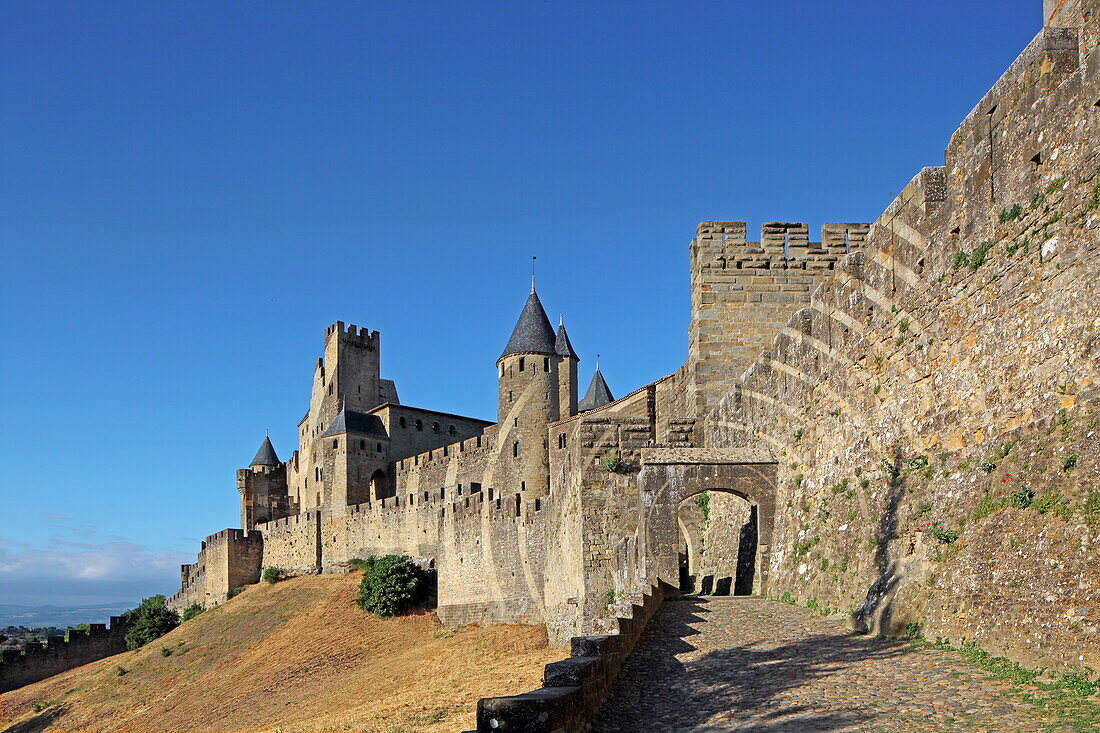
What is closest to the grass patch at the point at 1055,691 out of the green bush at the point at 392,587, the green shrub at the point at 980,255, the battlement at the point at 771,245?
the green shrub at the point at 980,255

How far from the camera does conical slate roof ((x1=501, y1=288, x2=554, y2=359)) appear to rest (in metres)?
48.8

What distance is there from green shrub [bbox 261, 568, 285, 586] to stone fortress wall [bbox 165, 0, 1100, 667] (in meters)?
32.9

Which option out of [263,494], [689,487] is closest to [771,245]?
[689,487]

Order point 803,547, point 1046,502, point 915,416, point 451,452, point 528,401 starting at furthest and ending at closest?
point 451,452 < point 528,401 < point 803,547 < point 915,416 < point 1046,502

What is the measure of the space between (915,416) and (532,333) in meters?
37.2

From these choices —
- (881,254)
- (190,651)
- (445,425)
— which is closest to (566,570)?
(881,254)

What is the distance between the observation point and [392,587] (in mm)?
37375

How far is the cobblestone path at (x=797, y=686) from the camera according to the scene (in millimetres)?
8062

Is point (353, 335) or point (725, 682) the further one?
point (353, 335)

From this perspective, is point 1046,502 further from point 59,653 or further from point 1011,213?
point 59,653

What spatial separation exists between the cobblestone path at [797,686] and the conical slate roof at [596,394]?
1715 inches

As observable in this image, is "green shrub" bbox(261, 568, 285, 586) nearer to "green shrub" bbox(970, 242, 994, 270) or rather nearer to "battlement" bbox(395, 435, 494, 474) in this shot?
"battlement" bbox(395, 435, 494, 474)

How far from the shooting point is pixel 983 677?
8.73 meters

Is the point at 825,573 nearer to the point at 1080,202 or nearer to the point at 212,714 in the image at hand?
the point at 1080,202
